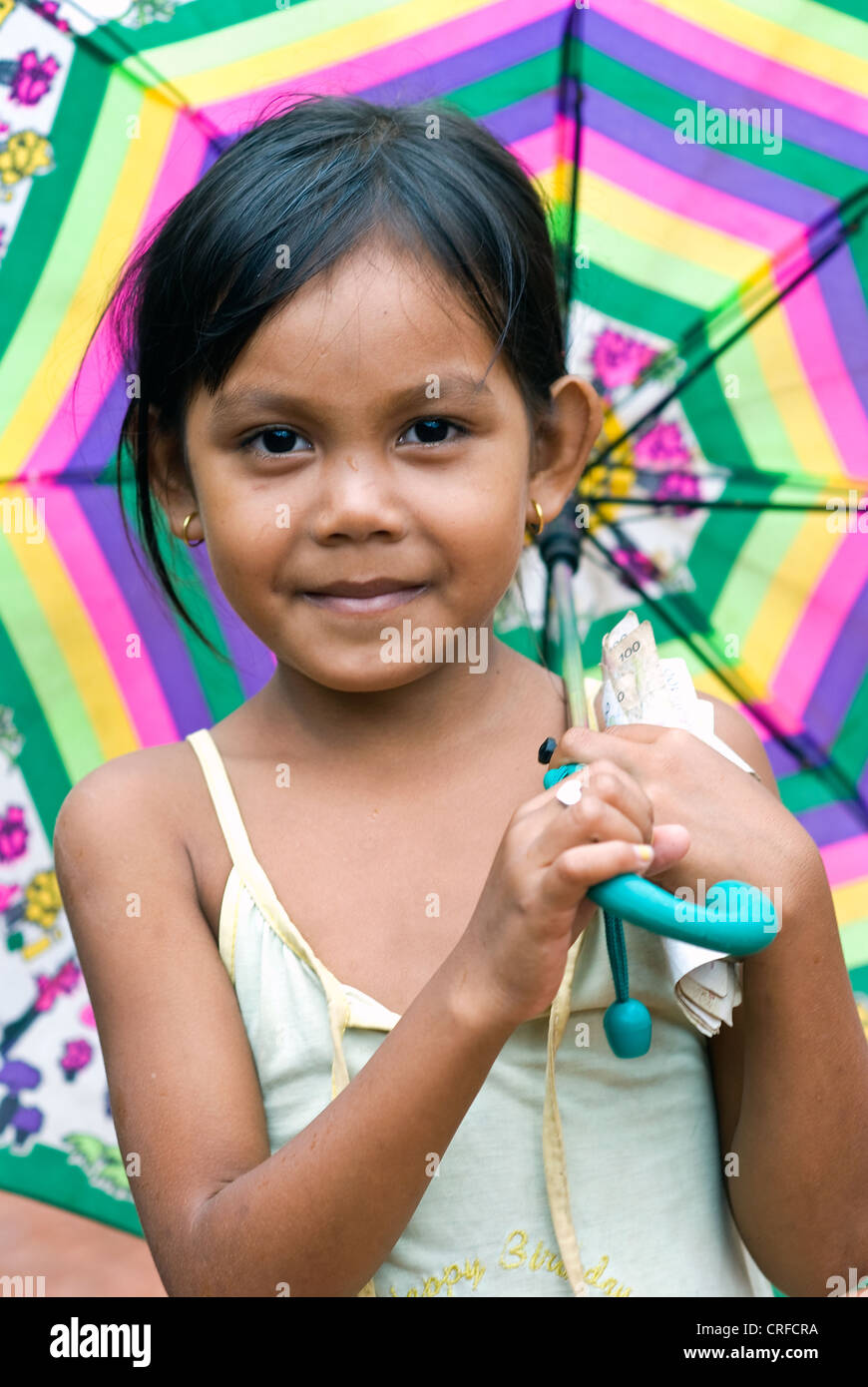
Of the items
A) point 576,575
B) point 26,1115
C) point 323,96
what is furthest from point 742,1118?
point 323,96

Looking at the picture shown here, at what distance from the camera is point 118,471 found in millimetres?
2045

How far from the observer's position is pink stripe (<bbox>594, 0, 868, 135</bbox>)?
6.76 ft

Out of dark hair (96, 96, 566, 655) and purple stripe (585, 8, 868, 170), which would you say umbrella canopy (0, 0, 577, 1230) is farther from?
dark hair (96, 96, 566, 655)

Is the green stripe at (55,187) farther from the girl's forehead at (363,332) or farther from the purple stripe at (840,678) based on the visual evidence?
the purple stripe at (840,678)

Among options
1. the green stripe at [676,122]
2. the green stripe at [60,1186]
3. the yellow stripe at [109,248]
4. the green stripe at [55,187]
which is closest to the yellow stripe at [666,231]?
the green stripe at [676,122]

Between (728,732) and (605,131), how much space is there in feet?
3.05

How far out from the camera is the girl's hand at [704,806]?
4.84ft

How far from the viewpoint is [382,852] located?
171 centimetres

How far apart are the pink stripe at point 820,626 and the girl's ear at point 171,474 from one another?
3.00ft

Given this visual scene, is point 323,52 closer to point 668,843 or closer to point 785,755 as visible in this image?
point 785,755

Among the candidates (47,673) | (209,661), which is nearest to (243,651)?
(209,661)

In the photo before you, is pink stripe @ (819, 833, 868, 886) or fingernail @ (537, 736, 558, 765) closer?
fingernail @ (537, 736, 558, 765)

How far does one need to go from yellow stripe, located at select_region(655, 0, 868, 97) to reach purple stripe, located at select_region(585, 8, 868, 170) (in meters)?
0.05

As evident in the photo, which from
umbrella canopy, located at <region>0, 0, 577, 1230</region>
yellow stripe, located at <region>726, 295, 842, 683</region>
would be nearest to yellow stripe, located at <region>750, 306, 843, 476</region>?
yellow stripe, located at <region>726, 295, 842, 683</region>
